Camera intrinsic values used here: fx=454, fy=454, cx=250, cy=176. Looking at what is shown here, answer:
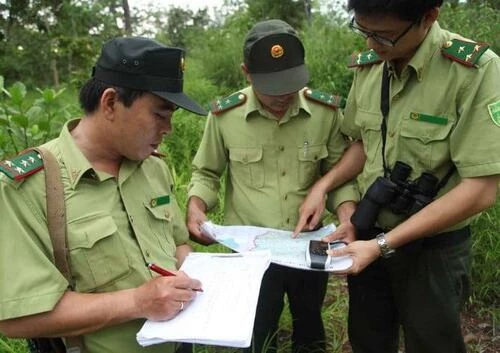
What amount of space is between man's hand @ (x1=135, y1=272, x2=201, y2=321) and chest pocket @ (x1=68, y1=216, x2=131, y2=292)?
11 cm

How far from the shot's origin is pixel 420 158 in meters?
1.53

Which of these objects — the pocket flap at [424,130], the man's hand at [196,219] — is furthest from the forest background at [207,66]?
the pocket flap at [424,130]

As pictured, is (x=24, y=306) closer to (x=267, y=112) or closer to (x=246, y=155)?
(x=246, y=155)

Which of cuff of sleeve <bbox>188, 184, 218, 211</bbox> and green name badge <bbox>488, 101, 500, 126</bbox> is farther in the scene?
cuff of sleeve <bbox>188, 184, 218, 211</bbox>

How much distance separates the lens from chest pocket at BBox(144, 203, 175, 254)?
1451mm

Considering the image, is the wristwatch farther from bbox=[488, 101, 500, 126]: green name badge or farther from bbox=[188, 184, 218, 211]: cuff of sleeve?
bbox=[188, 184, 218, 211]: cuff of sleeve

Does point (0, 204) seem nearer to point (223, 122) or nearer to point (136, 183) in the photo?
point (136, 183)

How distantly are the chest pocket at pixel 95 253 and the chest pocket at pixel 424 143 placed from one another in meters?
0.99

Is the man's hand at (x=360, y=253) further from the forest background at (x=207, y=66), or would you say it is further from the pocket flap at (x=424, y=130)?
the forest background at (x=207, y=66)

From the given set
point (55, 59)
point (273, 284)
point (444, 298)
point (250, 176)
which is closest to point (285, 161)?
point (250, 176)

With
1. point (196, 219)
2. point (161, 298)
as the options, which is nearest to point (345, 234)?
point (196, 219)

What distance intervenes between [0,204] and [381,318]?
1489mm

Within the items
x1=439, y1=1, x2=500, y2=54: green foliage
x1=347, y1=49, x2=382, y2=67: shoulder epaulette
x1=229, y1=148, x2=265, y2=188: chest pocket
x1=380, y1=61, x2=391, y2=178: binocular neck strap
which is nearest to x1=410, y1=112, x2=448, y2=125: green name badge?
x1=380, y1=61, x2=391, y2=178: binocular neck strap

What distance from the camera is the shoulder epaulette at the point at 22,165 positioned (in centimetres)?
111
